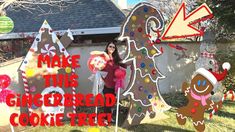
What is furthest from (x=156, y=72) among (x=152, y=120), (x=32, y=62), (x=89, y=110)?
(x=32, y=62)

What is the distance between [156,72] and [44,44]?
261cm

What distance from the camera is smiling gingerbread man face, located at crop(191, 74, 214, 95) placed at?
7.01 meters

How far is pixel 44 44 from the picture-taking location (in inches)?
309

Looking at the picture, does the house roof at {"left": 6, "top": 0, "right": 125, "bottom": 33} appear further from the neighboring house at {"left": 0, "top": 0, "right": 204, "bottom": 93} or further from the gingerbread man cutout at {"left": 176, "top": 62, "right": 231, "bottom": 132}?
the gingerbread man cutout at {"left": 176, "top": 62, "right": 231, "bottom": 132}

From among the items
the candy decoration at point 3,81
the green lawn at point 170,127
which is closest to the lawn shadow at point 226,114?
the green lawn at point 170,127

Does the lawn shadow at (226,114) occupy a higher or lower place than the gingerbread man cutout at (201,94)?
lower

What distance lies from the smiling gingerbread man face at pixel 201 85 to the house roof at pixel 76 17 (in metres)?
6.78

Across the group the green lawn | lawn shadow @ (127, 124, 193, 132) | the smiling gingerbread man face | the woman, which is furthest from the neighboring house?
the smiling gingerbread man face

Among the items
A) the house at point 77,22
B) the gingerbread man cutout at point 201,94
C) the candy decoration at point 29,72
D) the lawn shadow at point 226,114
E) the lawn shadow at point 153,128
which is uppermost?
the house at point 77,22

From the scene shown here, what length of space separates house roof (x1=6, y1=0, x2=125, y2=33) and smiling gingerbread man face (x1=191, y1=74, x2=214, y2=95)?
267 inches

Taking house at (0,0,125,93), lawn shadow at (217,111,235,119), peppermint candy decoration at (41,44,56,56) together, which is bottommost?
lawn shadow at (217,111,235,119)

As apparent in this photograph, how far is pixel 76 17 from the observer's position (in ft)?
48.9

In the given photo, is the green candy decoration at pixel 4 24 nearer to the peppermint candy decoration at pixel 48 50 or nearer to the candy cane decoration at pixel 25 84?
the peppermint candy decoration at pixel 48 50

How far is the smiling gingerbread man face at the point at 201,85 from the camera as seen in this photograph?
23.0 ft
